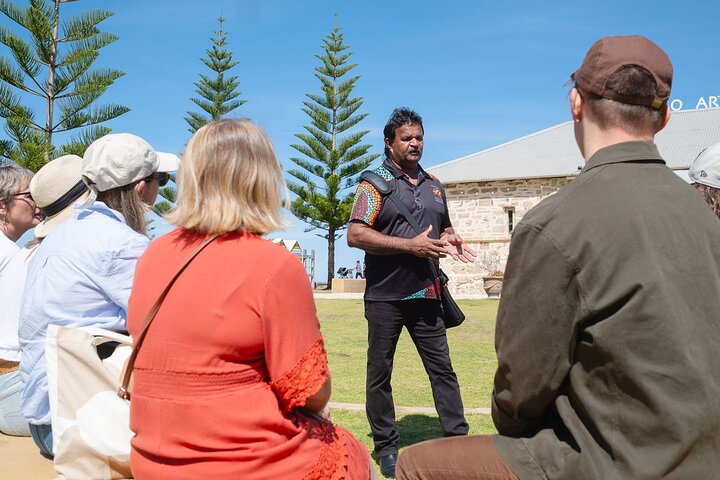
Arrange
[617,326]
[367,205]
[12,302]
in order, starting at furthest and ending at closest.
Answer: [367,205], [12,302], [617,326]

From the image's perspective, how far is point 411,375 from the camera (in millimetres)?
6605

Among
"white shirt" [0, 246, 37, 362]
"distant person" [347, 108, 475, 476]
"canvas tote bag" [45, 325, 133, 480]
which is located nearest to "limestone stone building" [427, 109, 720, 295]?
"distant person" [347, 108, 475, 476]

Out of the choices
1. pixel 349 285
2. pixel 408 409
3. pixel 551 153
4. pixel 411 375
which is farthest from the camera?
pixel 551 153

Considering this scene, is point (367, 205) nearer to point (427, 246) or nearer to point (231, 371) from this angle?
point (427, 246)

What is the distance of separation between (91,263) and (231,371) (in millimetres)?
1034

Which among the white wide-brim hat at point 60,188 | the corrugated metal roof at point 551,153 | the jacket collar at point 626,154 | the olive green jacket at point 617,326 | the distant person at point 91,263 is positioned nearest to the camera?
the olive green jacket at point 617,326

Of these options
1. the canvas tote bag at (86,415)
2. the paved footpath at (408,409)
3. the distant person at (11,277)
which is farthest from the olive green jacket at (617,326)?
the paved footpath at (408,409)

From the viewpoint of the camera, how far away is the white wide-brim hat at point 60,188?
287 cm

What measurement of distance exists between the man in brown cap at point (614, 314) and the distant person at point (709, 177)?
1.09m

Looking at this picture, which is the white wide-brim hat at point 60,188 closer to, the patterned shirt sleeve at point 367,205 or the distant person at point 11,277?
the distant person at point 11,277

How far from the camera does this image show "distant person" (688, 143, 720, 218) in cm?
250

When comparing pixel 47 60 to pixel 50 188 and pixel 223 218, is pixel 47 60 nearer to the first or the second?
pixel 50 188

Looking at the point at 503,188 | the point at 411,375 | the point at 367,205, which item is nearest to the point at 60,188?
the point at 367,205

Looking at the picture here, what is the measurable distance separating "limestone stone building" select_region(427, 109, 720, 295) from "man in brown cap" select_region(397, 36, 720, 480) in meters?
25.0
